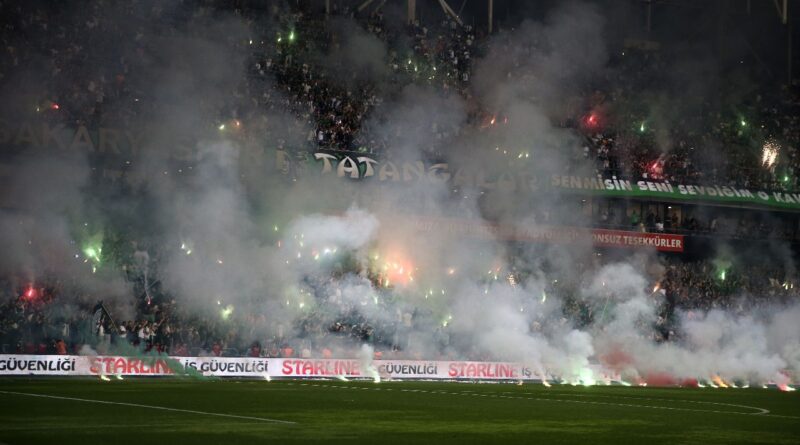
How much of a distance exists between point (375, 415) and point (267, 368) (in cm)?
1062

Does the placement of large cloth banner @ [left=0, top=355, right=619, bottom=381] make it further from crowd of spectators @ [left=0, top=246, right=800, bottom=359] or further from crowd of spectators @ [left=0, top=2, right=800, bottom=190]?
crowd of spectators @ [left=0, top=2, right=800, bottom=190]

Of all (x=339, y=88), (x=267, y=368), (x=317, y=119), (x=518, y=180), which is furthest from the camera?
(x=518, y=180)

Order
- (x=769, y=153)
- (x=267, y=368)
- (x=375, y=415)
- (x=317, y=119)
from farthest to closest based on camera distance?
1. (x=769, y=153)
2. (x=317, y=119)
3. (x=267, y=368)
4. (x=375, y=415)

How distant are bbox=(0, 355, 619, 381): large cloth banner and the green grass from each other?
0.79m

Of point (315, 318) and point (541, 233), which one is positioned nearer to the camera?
point (315, 318)

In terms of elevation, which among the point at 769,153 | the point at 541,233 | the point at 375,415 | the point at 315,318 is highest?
the point at 769,153

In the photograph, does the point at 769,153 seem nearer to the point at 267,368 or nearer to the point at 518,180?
the point at 518,180

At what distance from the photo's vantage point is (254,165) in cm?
2478

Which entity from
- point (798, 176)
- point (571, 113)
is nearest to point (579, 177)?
point (571, 113)

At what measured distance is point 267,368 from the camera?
24859mm

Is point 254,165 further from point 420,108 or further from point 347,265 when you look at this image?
point 420,108

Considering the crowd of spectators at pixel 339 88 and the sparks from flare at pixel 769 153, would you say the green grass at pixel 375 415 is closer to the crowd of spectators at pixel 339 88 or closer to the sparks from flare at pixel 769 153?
the crowd of spectators at pixel 339 88

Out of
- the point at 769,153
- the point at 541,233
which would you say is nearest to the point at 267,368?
the point at 541,233

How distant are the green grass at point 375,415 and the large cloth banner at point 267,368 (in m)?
0.79
